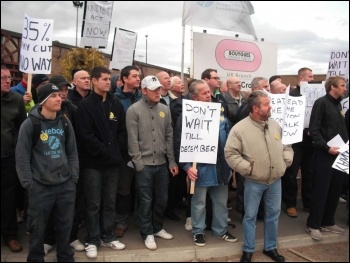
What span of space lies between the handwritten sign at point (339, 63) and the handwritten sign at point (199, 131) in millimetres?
3432

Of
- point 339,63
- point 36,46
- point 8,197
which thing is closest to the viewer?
point 8,197

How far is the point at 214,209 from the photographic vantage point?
483cm

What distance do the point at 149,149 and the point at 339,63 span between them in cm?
446

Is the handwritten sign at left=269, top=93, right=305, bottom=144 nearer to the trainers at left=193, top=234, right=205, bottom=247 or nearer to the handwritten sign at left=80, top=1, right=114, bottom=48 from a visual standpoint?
the trainers at left=193, top=234, right=205, bottom=247

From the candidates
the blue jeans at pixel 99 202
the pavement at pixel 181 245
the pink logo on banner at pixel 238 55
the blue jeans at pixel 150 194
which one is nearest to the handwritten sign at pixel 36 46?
the blue jeans at pixel 99 202

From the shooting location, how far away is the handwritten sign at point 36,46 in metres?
4.89

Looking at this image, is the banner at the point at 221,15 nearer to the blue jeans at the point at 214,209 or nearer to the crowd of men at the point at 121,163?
the crowd of men at the point at 121,163

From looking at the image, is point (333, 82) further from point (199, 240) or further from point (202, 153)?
point (199, 240)

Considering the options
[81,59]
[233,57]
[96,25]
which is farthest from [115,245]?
[81,59]

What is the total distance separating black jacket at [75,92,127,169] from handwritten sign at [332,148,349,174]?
2.74m

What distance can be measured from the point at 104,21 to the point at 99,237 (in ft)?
25.2

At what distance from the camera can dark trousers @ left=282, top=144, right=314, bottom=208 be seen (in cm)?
603

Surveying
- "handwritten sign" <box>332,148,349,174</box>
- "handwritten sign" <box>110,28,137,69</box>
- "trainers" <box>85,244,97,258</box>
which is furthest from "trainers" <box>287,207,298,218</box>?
"handwritten sign" <box>110,28,137,69</box>

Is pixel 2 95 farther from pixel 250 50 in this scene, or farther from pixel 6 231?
pixel 250 50
